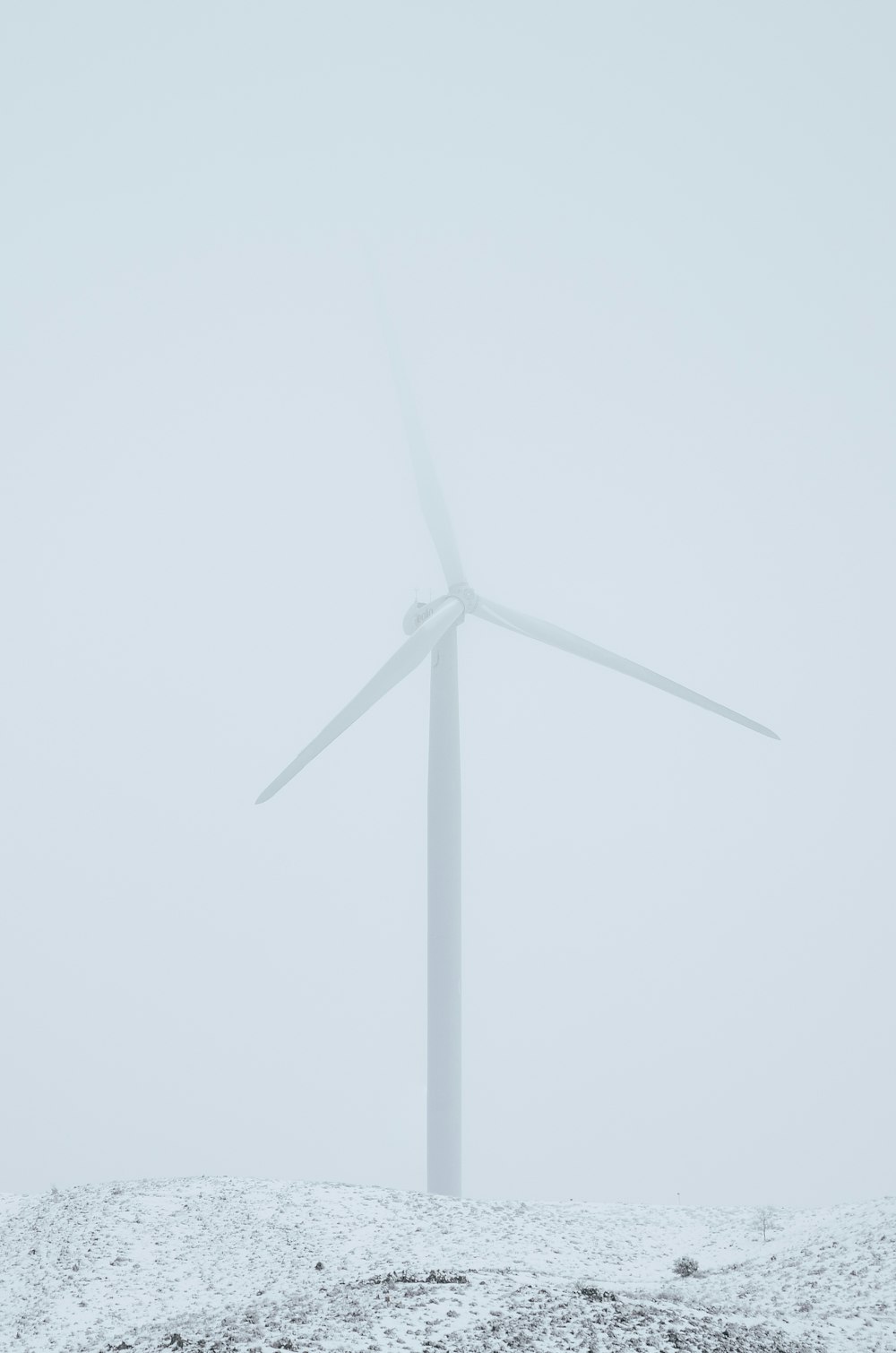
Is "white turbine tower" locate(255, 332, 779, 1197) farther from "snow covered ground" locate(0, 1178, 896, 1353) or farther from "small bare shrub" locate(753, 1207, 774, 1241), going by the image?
"small bare shrub" locate(753, 1207, 774, 1241)

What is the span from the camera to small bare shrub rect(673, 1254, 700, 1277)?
24.7 metres

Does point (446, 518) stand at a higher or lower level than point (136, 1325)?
higher

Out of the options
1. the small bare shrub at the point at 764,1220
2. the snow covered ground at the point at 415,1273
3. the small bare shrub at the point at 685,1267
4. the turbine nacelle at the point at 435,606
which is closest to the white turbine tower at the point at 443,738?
the turbine nacelle at the point at 435,606

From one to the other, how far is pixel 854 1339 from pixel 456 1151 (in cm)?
2596

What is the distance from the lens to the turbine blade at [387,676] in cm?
4366

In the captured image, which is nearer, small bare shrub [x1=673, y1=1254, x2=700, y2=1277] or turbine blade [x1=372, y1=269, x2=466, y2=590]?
small bare shrub [x1=673, y1=1254, x2=700, y2=1277]

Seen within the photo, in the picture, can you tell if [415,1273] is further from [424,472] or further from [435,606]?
[424,472]

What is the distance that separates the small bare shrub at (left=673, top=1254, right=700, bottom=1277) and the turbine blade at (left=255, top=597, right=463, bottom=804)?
2267 centimetres

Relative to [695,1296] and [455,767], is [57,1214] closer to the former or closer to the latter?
[695,1296]

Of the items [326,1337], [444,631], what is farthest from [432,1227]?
[444,631]

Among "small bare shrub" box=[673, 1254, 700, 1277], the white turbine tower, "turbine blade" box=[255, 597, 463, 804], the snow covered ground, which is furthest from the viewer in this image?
"turbine blade" box=[255, 597, 463, 804]

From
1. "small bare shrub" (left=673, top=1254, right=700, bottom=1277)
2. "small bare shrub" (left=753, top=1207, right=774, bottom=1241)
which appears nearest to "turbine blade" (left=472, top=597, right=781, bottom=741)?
"small bare shrub" (left=753, top=1207, right=774, bottom=1241)

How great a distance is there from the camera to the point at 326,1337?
16.1 metres

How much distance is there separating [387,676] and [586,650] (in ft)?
32.1
